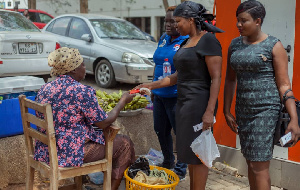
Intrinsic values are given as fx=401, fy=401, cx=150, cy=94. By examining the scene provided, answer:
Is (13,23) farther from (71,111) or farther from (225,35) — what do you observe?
(71,111)

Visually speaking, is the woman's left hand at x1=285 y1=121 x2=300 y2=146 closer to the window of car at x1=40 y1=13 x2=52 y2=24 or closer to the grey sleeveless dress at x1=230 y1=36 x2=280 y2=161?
the grey sleeveless dress at x1=230 y1=36 x2=280 y2=161

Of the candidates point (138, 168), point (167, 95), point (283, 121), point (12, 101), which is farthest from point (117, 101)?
point (283, 121)

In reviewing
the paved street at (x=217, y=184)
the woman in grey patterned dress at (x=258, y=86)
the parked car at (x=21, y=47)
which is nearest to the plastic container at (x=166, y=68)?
the woman in grey patterned dress at (x=258, y=86)

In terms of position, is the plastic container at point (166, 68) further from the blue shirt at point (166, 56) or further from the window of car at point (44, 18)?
the window of car at point (44, 18)

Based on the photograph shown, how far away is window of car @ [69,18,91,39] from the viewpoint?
9.65 metres

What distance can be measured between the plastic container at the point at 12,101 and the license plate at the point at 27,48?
10.5 ft

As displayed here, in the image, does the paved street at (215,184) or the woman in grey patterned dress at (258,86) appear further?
the paved street at (215,184)

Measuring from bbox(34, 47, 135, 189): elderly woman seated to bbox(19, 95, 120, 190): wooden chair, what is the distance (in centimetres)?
6

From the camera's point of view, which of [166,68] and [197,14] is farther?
[166,68]

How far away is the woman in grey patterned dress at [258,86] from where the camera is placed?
3.07m

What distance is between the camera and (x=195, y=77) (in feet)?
10.9

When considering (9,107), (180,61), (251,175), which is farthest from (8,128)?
(251,175)

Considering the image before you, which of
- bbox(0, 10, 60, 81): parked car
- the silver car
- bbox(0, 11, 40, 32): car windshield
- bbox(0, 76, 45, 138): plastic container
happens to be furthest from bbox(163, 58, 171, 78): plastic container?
bbox(0, 11, 40, 32): car windshield

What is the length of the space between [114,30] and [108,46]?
3.02 ft
